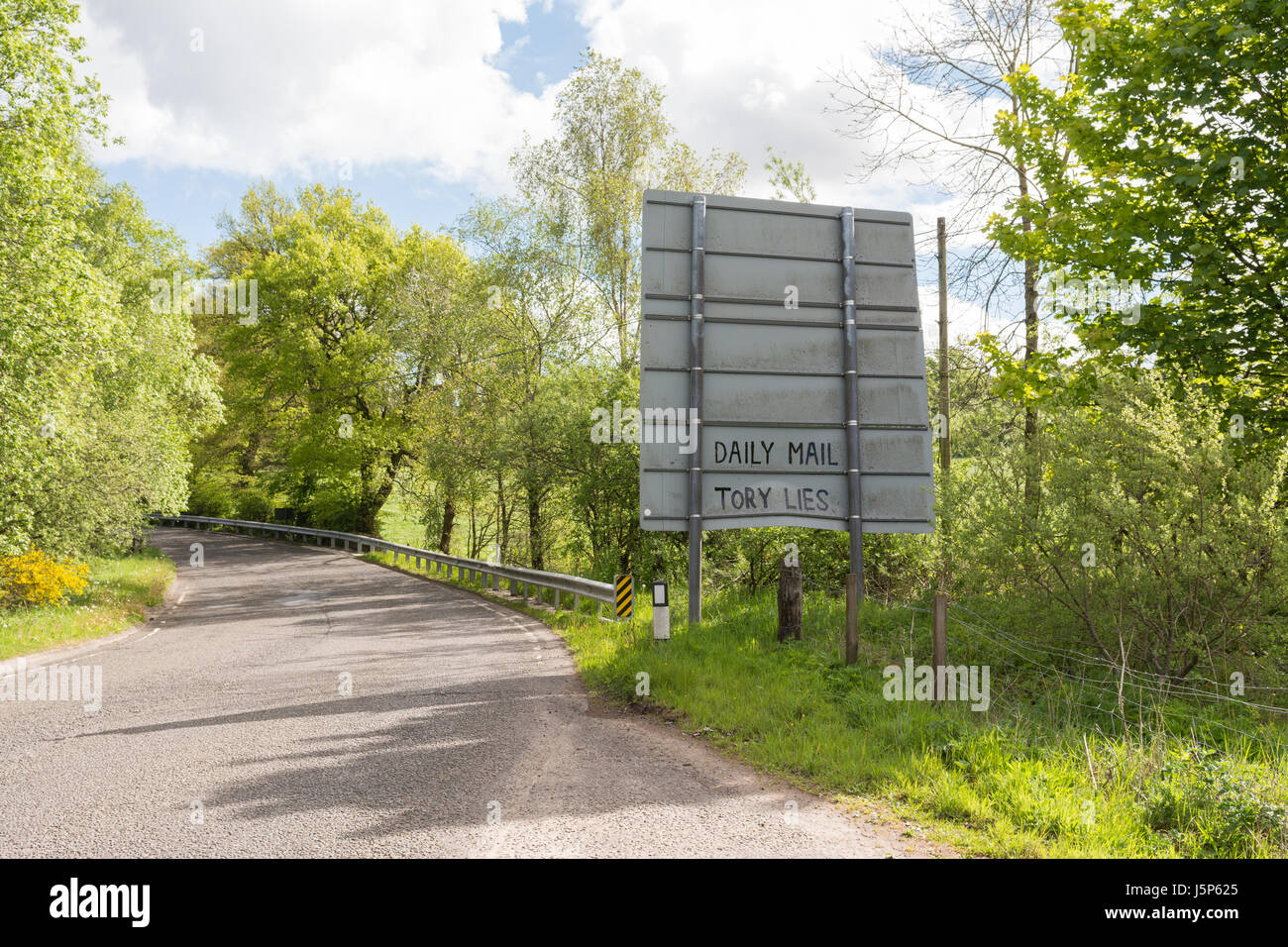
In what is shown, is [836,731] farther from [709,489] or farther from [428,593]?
[428,593]

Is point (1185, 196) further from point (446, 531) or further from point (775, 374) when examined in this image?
point (446, 531)

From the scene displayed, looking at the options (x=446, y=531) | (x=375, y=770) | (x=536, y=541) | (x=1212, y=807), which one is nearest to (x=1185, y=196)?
(x=1212, y=807)

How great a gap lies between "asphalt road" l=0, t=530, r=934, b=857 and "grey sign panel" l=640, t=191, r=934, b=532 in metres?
3.65

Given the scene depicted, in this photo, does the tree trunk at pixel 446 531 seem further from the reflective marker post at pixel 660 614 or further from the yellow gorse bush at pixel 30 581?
the reflective marker post at pixel 660 614

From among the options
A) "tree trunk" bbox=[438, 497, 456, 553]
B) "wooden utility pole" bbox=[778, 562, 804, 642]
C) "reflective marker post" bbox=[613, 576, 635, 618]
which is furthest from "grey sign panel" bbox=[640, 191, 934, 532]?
"tree trunk" bbox=[438, 497, 456, 553]

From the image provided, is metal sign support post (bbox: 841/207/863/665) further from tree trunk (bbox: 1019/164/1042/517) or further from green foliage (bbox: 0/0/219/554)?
green foliage (bbox: 0/0/219/554)

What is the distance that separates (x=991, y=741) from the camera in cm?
613

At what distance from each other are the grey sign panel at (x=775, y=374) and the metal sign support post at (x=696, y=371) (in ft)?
0.09

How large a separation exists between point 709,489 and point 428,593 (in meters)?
11.8

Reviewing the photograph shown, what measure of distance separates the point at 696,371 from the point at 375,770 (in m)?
7.04

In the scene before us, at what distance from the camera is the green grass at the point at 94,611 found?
42.4 ft

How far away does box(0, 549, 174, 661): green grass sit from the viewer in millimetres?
12930

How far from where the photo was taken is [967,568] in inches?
366
